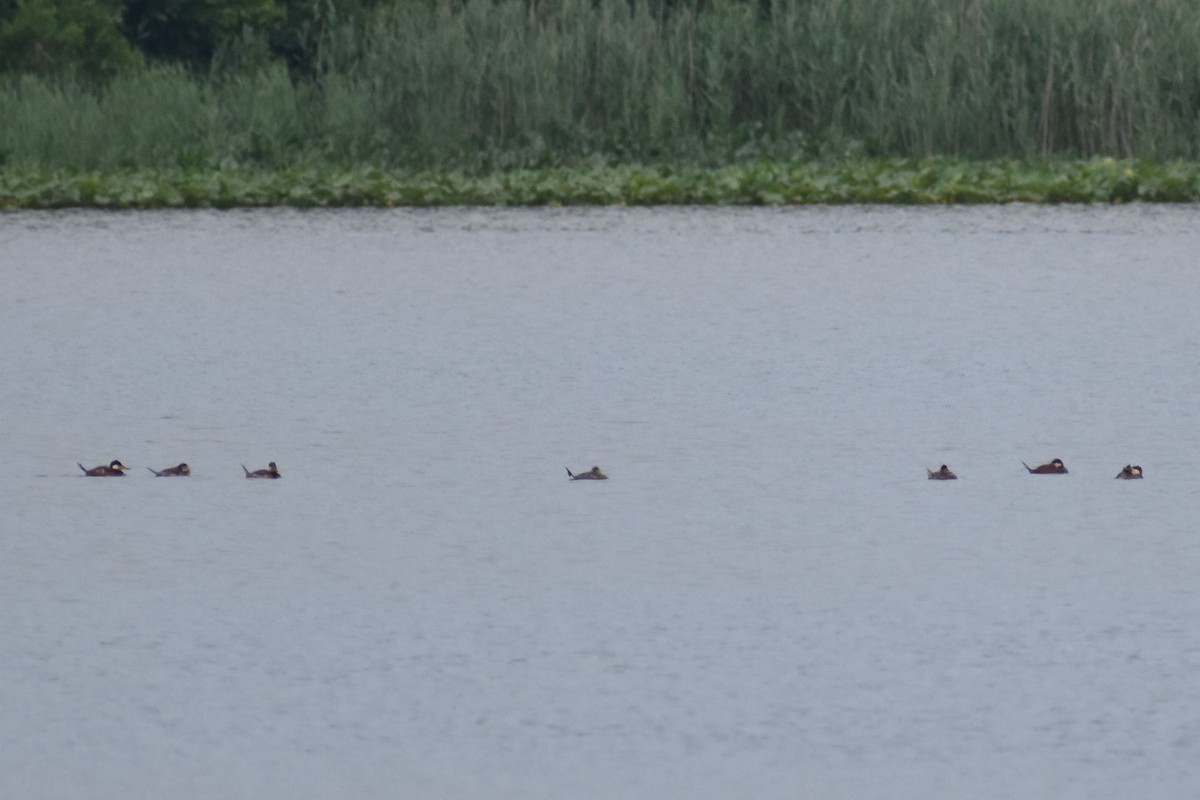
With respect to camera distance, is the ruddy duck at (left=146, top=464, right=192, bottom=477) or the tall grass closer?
the ruddy duck at (left=146, top=464, right=192, bottom=477)

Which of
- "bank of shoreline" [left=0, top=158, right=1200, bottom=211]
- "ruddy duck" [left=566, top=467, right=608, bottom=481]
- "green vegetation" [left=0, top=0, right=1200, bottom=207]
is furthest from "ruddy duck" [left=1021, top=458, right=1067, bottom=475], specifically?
"green vegetation" [left=0, top=0, right=1200, bottom=207]

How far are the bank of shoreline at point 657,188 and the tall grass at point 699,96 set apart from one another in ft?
3.72

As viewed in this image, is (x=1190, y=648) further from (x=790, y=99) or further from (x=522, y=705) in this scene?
(x=790, y=99)

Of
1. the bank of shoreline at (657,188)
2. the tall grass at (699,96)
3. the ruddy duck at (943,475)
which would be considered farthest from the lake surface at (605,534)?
the tall grass at (699,96)

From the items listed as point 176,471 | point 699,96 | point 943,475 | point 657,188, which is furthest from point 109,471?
point 699,96

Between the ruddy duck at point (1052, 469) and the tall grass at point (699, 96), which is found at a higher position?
the ruddy duck at point (1052, 469)

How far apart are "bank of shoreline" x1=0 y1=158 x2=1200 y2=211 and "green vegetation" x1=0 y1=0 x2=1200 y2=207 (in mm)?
97

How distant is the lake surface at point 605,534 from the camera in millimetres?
4754

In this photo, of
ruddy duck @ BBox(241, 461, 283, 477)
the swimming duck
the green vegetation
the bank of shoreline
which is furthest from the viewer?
the green vegetation

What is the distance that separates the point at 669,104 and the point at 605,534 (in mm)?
12048

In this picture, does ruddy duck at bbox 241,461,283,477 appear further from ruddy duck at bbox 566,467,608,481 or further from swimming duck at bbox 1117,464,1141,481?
swimming duck at bbox 1117,464,1141,481

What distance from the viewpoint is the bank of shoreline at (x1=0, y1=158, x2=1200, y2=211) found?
15836mm

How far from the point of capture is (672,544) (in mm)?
6566

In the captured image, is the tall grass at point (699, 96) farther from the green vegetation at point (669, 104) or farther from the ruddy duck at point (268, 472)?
the ruddy duck at point (268, 472)
